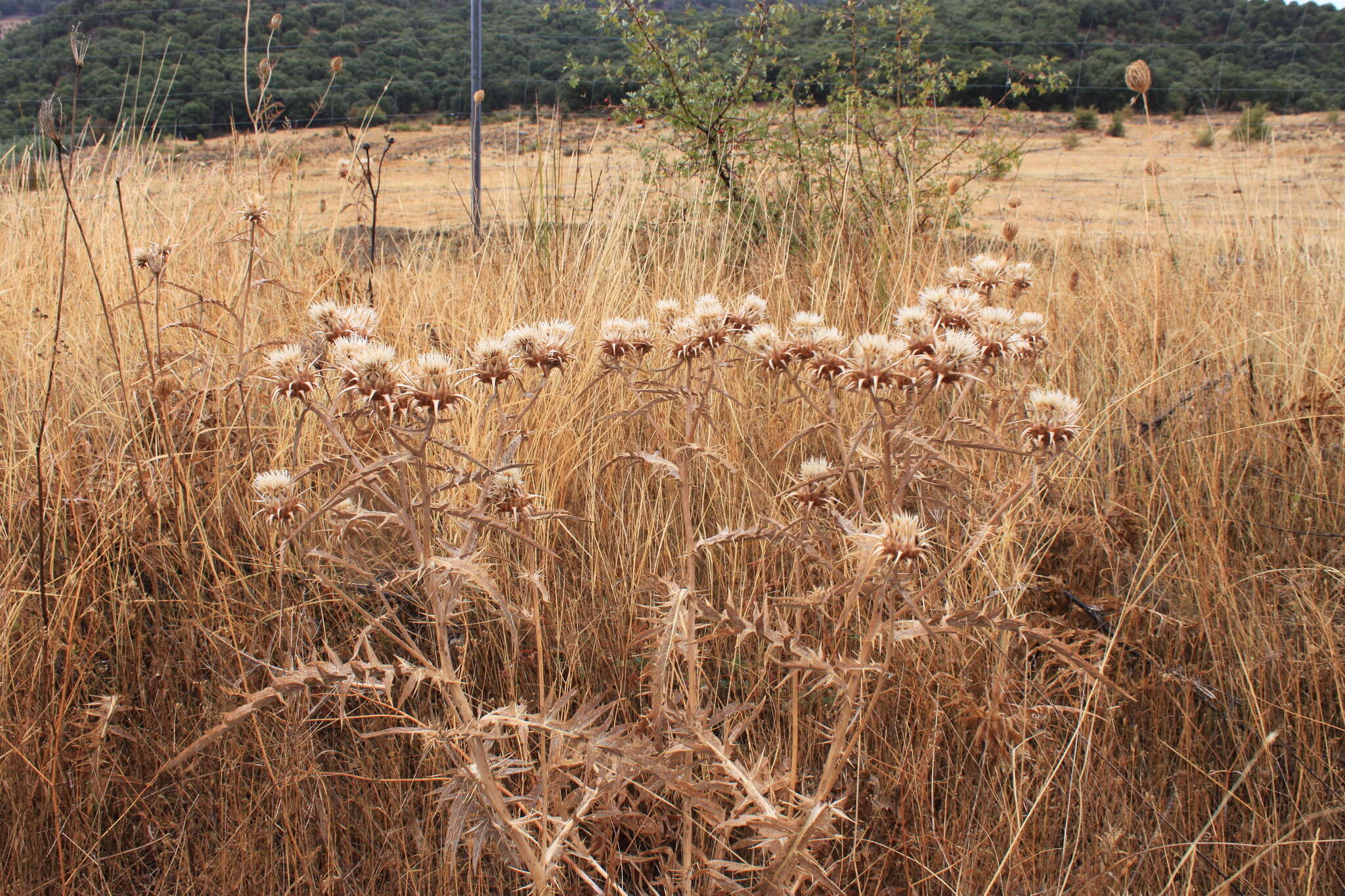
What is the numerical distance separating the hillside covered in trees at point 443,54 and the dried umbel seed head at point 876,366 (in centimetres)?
503

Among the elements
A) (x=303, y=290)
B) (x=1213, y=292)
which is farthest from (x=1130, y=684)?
(x=303, y=290)

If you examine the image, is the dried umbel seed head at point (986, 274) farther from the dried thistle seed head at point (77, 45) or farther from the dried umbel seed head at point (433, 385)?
the dried thistle seed head at point (77, 45)

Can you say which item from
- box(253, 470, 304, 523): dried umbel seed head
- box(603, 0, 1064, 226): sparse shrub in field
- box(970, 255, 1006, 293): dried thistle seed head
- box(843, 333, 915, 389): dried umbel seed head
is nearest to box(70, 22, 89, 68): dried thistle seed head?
box(253, 470, 304, 523): dried umbel seed head

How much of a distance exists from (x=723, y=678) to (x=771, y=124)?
4.11 metres

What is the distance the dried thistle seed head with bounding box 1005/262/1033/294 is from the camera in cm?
186

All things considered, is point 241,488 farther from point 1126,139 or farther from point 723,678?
point 1126,139

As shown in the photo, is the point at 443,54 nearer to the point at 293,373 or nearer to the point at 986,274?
the point at 986,274

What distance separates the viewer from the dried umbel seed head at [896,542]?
103 cm

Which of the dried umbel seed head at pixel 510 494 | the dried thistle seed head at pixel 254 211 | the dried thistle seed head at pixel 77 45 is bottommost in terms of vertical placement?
the dried umbel seed head at pixel 510 494

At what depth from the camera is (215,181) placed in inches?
171

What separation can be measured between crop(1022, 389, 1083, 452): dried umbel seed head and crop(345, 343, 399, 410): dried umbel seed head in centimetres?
89

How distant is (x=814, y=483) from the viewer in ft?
4.30

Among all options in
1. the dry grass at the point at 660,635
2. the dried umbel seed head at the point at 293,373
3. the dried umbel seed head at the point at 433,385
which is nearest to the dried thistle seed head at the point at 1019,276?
the dry grass at the point at 660,635

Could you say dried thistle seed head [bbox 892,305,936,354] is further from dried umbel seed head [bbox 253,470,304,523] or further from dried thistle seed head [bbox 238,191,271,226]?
dried thistle seed head [bbox 238,191,271,226]
